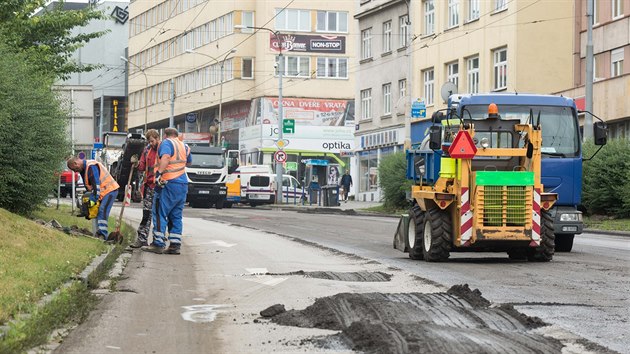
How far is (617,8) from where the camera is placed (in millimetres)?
47000

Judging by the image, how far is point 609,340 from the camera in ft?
29.0

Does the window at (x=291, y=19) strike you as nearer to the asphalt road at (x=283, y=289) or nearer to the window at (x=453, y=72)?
the window at (x=453, y=72)

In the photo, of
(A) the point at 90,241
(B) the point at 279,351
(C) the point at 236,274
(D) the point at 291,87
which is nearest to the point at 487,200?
(C) the point at 236,274

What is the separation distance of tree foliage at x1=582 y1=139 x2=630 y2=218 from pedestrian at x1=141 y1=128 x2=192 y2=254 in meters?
17.9

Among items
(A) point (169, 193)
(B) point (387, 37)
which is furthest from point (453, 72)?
(A) point (169, 193)

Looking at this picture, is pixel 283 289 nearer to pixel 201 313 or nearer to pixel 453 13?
pixel 201 313

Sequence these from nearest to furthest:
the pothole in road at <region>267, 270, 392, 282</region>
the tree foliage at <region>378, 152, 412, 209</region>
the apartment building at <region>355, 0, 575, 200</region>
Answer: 1. the pothole in road at <region>267, 270, 392, 282</region>
2. the tree foliage at <region>378, 152, 412, 209</region>
3. the apartment building at <region>355, 0, 575, 200</region>

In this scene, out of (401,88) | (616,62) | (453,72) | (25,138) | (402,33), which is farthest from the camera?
(401,88)

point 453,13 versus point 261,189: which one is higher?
point 453,13

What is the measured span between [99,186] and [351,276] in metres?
7.13

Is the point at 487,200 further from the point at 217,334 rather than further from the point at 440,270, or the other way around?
the point at 217,334

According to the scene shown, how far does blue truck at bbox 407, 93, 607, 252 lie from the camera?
20.9 metres

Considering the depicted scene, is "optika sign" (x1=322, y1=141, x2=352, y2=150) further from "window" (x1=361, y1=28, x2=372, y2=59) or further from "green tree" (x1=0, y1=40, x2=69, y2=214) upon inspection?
"green tree" (x1=0, y1=40, x2=69, y2=214)

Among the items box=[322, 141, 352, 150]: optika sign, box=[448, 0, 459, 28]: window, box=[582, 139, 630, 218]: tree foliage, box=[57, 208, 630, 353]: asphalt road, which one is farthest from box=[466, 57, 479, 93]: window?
box=[57, 208, 630, 353]: asphalt road
